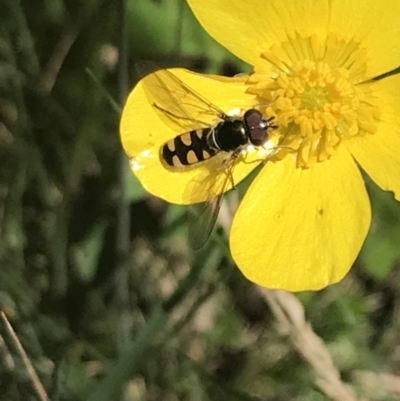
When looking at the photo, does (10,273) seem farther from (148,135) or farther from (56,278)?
(148,135)

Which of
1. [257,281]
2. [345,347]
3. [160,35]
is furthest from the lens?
[345,347]

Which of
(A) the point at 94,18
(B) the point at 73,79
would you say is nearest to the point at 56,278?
(B) the point at 73,79

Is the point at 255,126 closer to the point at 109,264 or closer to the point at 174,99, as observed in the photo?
the point at 174,99

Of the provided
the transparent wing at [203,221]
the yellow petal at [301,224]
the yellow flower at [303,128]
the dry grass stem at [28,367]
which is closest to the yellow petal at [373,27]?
the yellow flower at [303,128]

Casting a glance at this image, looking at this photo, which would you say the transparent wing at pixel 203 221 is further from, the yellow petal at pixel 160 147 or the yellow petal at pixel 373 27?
the yellow petal at pixel 373 27

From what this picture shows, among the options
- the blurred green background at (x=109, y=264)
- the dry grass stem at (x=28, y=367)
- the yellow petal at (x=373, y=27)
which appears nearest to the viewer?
the yellow petal at (x=373, y=27)

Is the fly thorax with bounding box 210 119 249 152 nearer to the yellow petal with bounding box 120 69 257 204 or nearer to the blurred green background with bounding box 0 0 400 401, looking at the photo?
the yellow petal with bounding box 120 69 257 204
